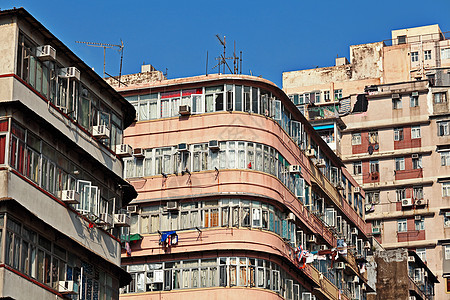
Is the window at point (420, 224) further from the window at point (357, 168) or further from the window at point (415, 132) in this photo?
the window at point (415, 132)

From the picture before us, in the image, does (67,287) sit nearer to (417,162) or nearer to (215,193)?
(215,193)

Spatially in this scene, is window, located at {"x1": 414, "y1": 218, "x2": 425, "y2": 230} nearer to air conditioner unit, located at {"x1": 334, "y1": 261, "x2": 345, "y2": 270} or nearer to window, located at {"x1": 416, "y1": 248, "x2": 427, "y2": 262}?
window, located at {"x1": 416, "y1": 248, "x2": 427, "y2": 262}

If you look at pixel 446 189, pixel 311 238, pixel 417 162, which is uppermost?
pixel 417 162

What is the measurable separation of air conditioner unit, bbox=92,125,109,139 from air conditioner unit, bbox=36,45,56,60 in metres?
3.07

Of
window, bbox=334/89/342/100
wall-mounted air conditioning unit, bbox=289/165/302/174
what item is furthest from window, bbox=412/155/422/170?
wall-mounted air conditioning unit, bbox=289/165/302/174

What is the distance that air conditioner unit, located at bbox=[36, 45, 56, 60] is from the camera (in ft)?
87.5

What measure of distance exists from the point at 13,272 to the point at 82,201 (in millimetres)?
4501

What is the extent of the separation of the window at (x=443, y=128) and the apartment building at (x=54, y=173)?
4202 cm

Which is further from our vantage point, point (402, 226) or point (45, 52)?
point (402, 226)

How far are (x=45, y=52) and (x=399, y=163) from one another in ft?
152

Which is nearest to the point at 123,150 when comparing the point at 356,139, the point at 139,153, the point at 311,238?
the point at 139,153

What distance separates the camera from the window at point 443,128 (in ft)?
226

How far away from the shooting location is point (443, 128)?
69.1 m

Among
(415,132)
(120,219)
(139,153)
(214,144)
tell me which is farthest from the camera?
(415,132)
